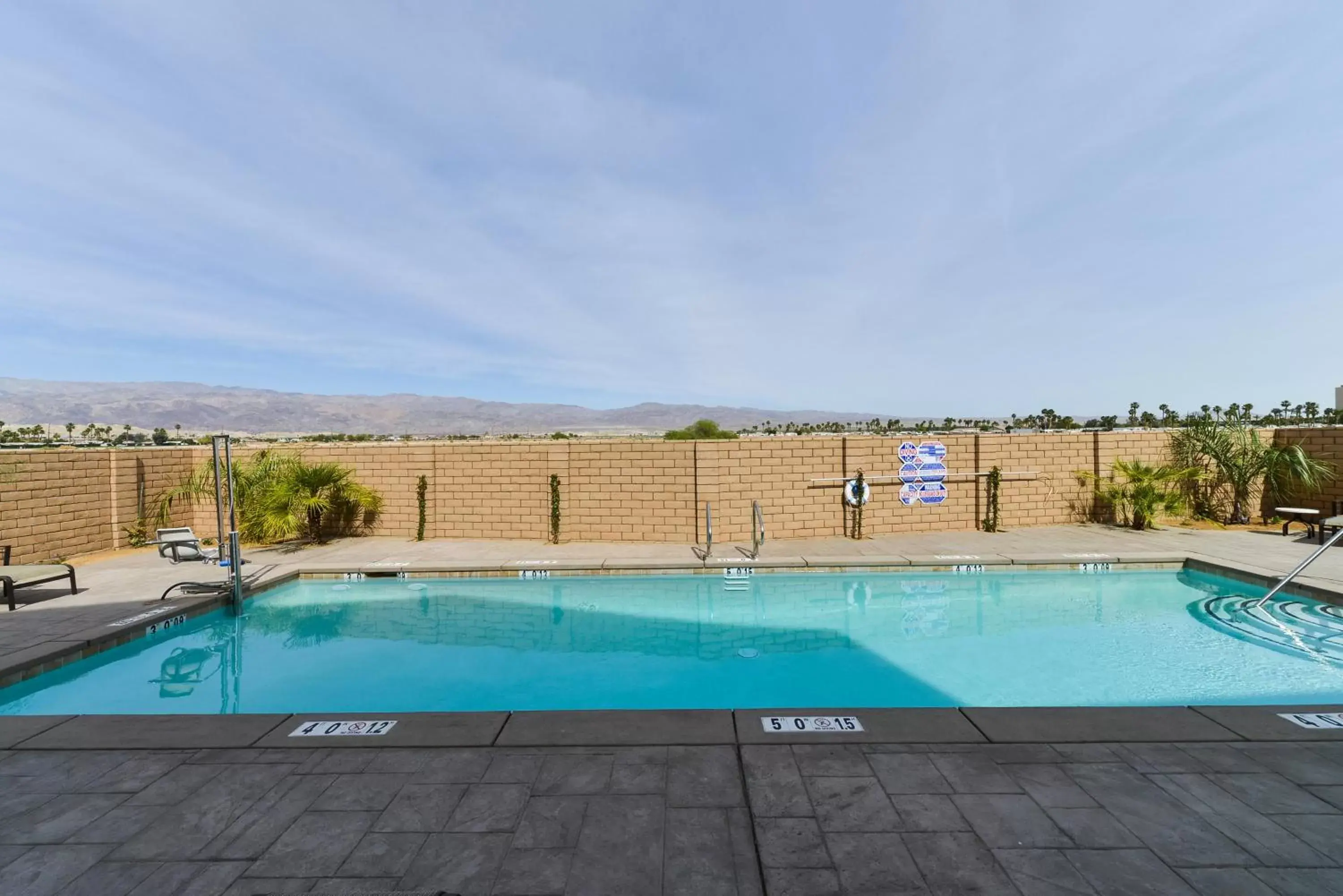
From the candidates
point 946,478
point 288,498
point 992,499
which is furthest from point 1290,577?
point 288,498

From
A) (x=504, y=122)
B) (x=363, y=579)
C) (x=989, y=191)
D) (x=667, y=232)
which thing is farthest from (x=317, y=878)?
(x=667, y=232)

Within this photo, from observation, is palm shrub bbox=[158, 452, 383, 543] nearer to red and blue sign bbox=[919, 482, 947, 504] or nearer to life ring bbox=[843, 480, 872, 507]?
life ring bbox=[843, 480, 872, 507]

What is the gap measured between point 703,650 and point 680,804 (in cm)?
339

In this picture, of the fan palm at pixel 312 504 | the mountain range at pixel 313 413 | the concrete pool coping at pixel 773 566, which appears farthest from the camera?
the mountain range at pixel 313 413

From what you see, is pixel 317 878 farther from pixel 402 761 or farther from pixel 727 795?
pixel 727 795

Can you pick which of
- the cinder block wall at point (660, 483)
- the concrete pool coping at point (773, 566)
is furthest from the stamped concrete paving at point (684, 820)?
the cinder block wall at point (660, 483)

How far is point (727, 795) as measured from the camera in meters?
2.55

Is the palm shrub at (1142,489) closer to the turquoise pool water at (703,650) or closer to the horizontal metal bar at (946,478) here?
the horizontal metal bar at (946,478)

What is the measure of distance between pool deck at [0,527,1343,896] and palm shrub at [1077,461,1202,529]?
27.0 feet

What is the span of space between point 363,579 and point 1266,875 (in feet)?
28.4

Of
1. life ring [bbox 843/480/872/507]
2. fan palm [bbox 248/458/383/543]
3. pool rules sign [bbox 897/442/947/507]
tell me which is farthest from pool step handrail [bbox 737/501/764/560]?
fan palm [bbox 248/458/383/543]

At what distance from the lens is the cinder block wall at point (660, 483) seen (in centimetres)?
970

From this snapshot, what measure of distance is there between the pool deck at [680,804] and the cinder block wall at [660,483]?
6386 mm

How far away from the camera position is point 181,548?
7.27 metres
